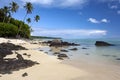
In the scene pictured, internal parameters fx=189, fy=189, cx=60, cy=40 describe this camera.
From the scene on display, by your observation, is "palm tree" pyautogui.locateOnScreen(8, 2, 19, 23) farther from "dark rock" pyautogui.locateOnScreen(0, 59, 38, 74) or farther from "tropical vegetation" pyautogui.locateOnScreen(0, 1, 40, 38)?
"dark rock" pyautogui.locateOnScreen(0, 59, 38, 74)

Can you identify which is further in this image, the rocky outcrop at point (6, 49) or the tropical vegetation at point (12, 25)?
the tropical vegetation at point (12, 25)

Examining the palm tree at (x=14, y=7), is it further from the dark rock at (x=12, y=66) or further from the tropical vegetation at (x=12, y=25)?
the dark rock at (x=12, y=66)

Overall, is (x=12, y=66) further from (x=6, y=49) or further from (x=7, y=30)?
(x=7, y=30)

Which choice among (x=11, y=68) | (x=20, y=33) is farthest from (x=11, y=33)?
(x=11, y=68)

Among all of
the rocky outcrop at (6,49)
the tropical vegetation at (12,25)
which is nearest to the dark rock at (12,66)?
the rocky outcrop at (6,49)

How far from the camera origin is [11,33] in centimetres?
7125

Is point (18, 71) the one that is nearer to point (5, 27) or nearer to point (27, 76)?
point (27, 76)

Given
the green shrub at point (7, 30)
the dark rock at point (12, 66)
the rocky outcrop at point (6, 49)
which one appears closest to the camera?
the dark rock at point (12, 66)

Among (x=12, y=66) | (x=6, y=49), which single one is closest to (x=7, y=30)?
(x=6, y=49)

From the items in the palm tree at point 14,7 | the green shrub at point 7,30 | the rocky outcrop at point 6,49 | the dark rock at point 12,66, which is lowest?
the dark rock at point 12,66

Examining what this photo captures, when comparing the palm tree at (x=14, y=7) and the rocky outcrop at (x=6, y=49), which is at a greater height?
the palm tree at (x=14, y=7)

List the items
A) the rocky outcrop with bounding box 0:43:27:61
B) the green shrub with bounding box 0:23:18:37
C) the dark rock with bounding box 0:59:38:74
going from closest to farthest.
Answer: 1. the dark rock with bounding box 0:59:38:74
2. the rocky outcrop with bounding box 0:43:27:61
3. the green shrub with bounding box 0:23:18:37

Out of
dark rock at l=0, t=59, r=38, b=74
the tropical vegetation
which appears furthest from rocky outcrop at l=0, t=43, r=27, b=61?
the tropical vegetation

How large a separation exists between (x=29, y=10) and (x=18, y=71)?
69.7m
